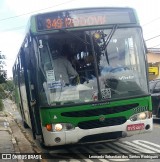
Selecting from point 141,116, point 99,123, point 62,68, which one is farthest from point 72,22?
point 141,116

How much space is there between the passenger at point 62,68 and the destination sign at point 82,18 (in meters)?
0.61

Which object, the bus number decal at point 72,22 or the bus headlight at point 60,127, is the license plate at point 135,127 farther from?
the bus number decal at point 72,22

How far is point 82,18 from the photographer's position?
7895 mm

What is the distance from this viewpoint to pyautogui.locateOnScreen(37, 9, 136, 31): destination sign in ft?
25.5

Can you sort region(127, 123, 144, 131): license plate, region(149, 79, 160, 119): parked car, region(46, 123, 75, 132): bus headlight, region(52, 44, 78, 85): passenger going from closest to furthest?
region(46, 123, 75, 132): bus headlight
region(52, 44, 78, 85): passenger
region(127, 123, 144, 131): license plate
region(149, 79, 160, 119): parked car

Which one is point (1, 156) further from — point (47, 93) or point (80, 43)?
point (80, 43)

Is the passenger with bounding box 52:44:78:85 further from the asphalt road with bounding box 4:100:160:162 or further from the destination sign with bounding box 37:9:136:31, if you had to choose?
the asphalt road with bounding box 4:100:160:162

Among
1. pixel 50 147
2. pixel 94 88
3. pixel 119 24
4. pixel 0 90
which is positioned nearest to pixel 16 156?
pixel 50 147

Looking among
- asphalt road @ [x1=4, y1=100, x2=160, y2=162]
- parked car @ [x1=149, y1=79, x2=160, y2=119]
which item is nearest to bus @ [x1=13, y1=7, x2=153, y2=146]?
asphalt road @ [x1=4, y1=100, x2=160, y2=162]

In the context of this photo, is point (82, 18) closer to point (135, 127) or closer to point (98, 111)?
point (98, 111)

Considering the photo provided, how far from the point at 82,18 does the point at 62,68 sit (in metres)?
1.25

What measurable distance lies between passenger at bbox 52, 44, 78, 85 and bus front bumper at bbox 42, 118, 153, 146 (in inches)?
43.0

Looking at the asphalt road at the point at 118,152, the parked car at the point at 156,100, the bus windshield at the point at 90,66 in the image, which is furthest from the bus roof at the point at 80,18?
the parked car at the point at 156,100

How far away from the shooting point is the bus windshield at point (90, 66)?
7508mm
